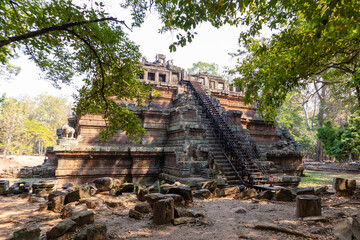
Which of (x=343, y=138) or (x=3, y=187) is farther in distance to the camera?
(x=343, y=138)

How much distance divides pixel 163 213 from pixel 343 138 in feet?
70.4

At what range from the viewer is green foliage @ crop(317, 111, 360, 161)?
57.3ft

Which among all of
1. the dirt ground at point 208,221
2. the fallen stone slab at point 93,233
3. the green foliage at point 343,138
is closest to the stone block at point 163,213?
the dirt ground at point 208,221

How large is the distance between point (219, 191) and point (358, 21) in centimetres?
565

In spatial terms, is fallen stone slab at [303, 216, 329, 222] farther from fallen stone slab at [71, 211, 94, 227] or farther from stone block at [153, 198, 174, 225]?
fallen stone slab at [71, 211, 94, 227]

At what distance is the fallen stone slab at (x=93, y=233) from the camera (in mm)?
3154

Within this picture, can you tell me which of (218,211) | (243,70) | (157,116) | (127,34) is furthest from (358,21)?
(157,116)

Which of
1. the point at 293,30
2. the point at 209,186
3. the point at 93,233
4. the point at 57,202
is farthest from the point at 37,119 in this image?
the point at 293,30

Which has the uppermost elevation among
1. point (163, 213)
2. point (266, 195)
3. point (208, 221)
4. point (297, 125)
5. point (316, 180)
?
point (297, 125)

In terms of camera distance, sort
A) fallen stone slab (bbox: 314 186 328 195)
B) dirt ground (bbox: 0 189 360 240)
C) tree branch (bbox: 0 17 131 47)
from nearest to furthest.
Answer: dirt ground (bbox: 0 189 360 240) → tree branch (bbox: 0 17 131 47) → fallen stone slab (bbox: 314 186 328 195)

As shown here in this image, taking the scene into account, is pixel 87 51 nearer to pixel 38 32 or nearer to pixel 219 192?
pixel 38 32

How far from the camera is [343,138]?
736 inches

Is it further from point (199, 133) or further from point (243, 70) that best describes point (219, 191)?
point (243, 70)

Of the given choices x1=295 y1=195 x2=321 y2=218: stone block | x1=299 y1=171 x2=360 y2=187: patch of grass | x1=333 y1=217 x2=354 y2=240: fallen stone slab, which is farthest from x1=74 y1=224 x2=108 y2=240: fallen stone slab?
x1=299 y1=171 x2=360 y2=187: patch of grass
